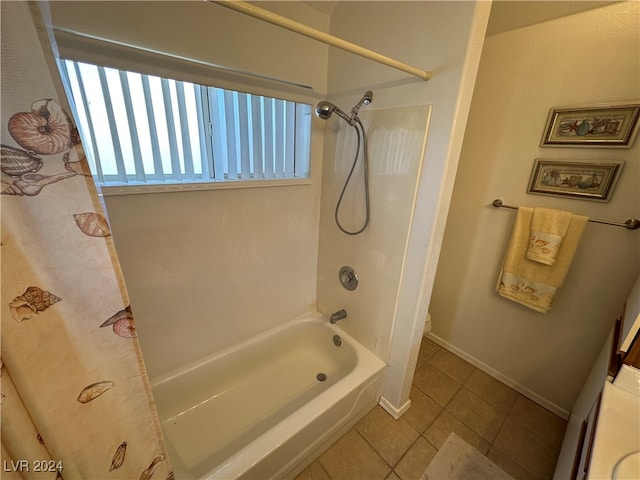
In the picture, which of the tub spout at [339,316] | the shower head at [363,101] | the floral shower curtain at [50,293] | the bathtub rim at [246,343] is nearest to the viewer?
the floral shower curtain at [50,293]

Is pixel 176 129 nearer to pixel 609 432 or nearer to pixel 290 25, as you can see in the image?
pixel 290 25

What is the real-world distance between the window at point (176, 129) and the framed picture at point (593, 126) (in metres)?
1.35

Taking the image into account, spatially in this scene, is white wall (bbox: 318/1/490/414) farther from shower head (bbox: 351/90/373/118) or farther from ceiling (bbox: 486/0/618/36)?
ceiling (bbox: 486/0/618/36)

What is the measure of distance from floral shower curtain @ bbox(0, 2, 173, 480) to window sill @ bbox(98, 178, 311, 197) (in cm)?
61

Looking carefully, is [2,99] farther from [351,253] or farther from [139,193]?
[351,253]

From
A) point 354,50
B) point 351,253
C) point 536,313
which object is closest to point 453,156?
point 354,50

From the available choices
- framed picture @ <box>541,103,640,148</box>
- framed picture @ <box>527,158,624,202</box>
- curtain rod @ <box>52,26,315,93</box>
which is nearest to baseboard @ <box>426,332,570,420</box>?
framed picture @ <box>527,158,624,202</box>

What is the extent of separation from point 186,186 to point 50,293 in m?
0.80

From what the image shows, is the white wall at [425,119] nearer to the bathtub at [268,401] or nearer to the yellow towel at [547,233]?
the bathtub at [268,401]

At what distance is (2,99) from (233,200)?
0.97 meters

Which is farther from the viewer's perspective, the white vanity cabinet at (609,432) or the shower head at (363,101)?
the shower head at (363,101)

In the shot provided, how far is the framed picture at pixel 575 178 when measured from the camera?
1.23 m

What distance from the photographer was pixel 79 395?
586 millimetres

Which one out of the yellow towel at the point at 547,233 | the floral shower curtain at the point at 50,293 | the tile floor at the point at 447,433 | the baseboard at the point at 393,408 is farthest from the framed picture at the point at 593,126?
the floral shower curtain at the point at 50,293
